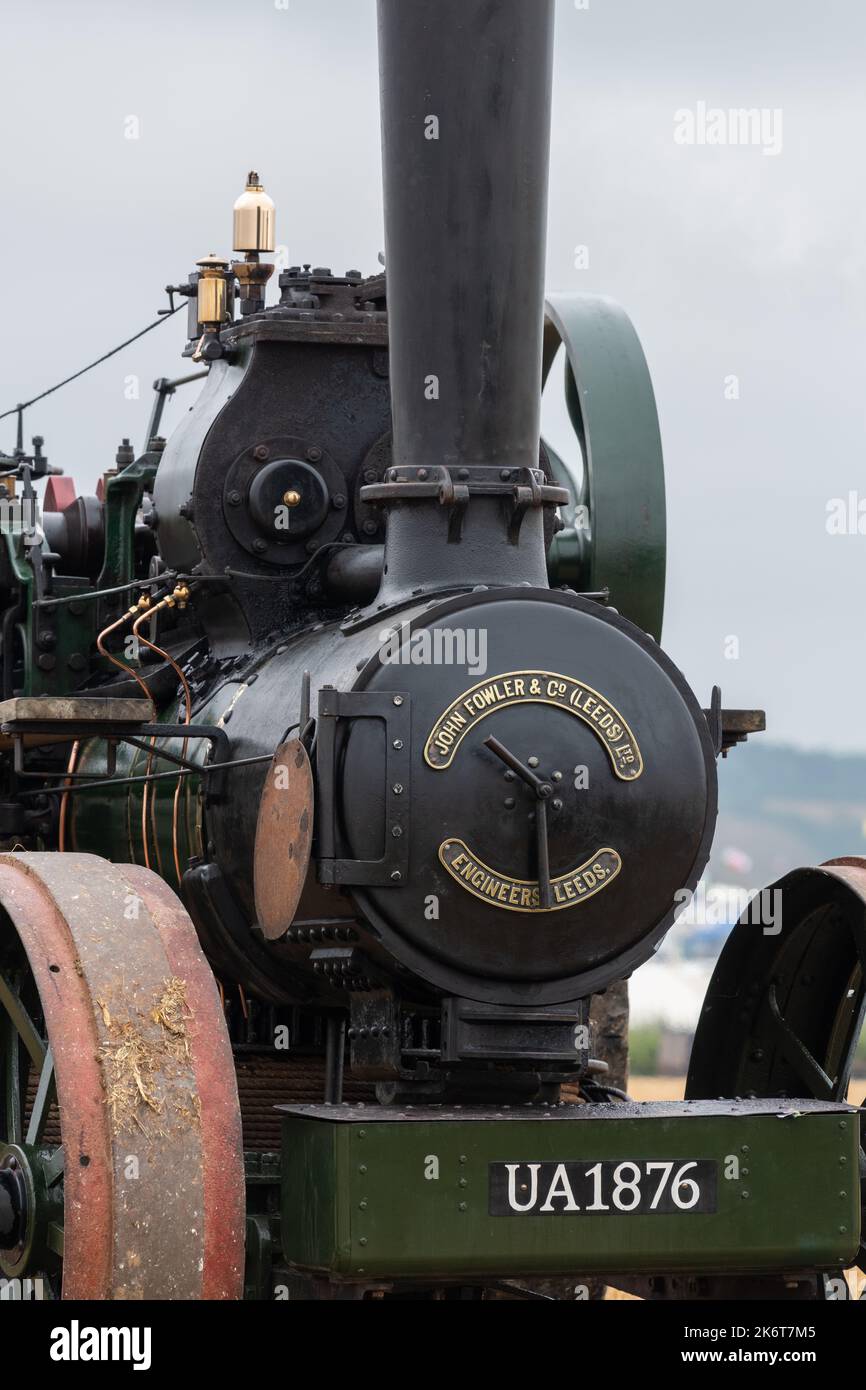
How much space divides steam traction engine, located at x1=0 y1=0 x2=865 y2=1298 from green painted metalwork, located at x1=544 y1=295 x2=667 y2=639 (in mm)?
675

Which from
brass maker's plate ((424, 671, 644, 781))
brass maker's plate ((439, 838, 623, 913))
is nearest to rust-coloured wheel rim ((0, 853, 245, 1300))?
brass maker's plate ((439, 838, 623, 913))

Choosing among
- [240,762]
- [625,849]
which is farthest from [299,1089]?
[625,849]

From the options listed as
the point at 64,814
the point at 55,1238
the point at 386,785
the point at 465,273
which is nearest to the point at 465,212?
the point at 465,273

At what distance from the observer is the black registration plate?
595cm

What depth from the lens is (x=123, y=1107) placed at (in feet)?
18.7

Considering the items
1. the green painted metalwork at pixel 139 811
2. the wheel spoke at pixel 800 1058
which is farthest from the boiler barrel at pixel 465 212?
the wheel spoke at pixel 800 1058

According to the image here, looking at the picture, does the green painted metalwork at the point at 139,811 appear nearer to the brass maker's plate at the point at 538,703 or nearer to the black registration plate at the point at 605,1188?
the brass maker's plate at the point at 538,703

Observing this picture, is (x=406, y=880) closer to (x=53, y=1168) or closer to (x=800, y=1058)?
(x=53, y=1168)

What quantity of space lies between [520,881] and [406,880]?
0.28 meters

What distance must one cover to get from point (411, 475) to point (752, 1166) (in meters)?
1.91

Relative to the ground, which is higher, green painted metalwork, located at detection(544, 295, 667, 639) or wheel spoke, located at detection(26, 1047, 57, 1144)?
green painted metalwork, located at detection(544, 295, 667, 639)

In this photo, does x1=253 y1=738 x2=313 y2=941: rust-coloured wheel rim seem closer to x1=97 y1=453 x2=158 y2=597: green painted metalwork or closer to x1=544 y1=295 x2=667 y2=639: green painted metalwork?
x1=544 y1=295 x2=667 y2=639: green painted metalwork

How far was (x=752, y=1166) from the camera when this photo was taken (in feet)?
20.1

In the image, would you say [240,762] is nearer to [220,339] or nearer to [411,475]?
[411,475]
